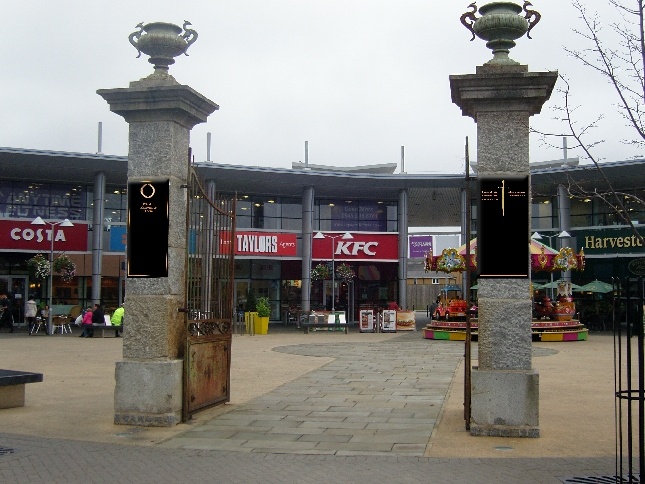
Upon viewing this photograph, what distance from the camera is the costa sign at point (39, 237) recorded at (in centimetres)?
3142

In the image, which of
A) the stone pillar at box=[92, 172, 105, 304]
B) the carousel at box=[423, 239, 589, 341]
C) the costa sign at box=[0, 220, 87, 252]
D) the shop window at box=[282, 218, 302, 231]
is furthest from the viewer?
the shop window at box=[282, 218, 302, 231]

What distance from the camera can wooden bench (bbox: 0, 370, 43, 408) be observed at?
10472mm

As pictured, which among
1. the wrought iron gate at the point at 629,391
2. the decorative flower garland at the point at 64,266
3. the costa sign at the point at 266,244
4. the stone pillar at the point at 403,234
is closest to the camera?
the wrought iron gate at the point at 629,391

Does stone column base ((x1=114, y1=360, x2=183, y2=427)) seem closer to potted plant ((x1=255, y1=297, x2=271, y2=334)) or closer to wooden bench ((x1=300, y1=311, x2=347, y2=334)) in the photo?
potted plant ((x1=255, y1=297, x2=271, y2=334))

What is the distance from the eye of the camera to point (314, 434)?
888 centimetres

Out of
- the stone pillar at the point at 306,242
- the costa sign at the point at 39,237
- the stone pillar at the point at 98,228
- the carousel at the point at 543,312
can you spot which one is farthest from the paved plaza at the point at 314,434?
the stone pillar at the point at 306,242

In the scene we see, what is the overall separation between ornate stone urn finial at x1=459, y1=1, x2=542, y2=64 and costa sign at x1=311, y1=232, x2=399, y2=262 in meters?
26.3

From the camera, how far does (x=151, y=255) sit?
9.58 meters

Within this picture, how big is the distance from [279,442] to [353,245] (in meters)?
27.4

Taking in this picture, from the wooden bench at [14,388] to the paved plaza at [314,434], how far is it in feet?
0.66

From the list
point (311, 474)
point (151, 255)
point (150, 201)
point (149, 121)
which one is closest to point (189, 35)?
point (149, 121)

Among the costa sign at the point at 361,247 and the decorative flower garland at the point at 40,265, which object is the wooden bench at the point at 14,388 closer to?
the decorative flower garland at the point at 40,265

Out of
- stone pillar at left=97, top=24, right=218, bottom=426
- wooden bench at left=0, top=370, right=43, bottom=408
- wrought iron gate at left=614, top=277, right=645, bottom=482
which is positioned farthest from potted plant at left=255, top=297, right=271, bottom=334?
stone pillar at left=97, top=24, right=218, bottom=426

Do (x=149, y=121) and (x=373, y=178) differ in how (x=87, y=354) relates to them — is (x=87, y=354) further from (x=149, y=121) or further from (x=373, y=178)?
(x=373, y=178)
